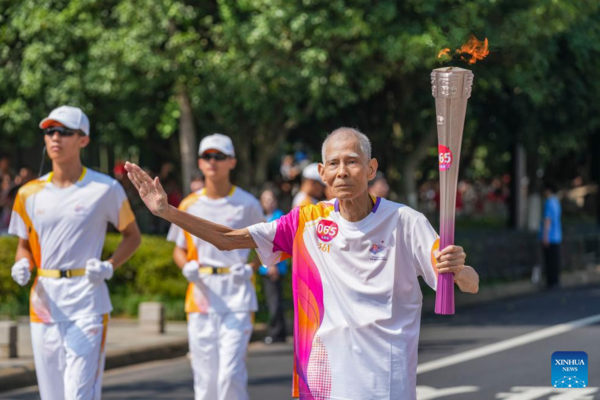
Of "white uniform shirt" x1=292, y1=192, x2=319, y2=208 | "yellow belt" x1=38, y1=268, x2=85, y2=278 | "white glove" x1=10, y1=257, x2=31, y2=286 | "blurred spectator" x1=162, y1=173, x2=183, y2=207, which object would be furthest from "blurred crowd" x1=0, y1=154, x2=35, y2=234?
"yellow belt" x1=38, y1=268, x2=85, y2=278

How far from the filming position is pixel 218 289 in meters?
7.68

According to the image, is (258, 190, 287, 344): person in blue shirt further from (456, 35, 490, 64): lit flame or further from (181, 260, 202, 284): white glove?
(456, 35, 490, 64): lit flame

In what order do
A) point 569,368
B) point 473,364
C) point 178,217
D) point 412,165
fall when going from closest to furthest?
point 178,217 → point 569,368 → point 473,364 → point 412,165

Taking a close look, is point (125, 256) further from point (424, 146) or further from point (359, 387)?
point (424, 146)

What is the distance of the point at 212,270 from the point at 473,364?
3965 mm

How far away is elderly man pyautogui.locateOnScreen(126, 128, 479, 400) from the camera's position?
459 cm

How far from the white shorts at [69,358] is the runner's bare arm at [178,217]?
1.88m

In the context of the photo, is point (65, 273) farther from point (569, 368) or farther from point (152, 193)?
point (569, 368)

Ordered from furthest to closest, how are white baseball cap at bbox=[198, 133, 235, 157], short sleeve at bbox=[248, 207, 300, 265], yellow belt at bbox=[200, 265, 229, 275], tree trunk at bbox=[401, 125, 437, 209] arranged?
tree trunk at bbox=[401, 125, 437, 209] → white baseball cap at bbox=[198, 133, 235, 157] → yellow belt at bbox=[200, 265, 229, 275] → short sleeve at bbox=[248, 207, 300, 265]

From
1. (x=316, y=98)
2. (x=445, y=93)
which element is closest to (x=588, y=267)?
(x=316, y=98)

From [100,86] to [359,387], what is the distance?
442 inches

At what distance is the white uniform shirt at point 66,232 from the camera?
648 cm

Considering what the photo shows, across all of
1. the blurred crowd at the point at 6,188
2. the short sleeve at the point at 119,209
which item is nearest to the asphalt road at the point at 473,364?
the short sleeve at the point at 119,209

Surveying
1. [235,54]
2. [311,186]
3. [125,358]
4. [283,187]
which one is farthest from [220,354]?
[283,187]
